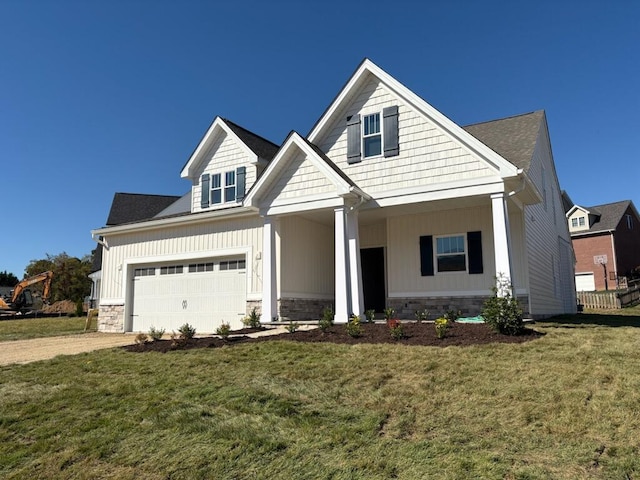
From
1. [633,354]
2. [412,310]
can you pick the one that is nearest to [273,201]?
[412,310]

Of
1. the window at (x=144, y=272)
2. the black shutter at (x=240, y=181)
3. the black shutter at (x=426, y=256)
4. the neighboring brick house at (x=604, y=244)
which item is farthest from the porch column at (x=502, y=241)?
the neighboring brick house at (x=604, y=244)

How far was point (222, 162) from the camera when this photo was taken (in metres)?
16.3

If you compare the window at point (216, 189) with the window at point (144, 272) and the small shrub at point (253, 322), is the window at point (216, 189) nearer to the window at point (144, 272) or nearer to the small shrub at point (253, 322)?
the window at point (144, 272)

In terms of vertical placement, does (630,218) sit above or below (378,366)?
above

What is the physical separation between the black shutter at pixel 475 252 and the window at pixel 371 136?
349 cm

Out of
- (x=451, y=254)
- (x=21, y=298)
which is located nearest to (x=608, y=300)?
(x=451, y=254)

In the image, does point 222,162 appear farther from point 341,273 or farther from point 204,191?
point 341,273

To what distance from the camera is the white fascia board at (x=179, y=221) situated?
14.2 m

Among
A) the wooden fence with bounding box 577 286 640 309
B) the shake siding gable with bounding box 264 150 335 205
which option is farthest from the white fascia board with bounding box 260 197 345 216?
the wooden fence with bounding box 577 286 640 309

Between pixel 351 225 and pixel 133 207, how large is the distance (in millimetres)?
16362

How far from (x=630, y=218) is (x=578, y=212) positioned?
14.8ft

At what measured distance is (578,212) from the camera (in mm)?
37656

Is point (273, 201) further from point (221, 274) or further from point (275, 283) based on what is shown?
point (221, 274)

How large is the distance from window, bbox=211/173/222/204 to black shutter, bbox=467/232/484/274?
27.3 ft
